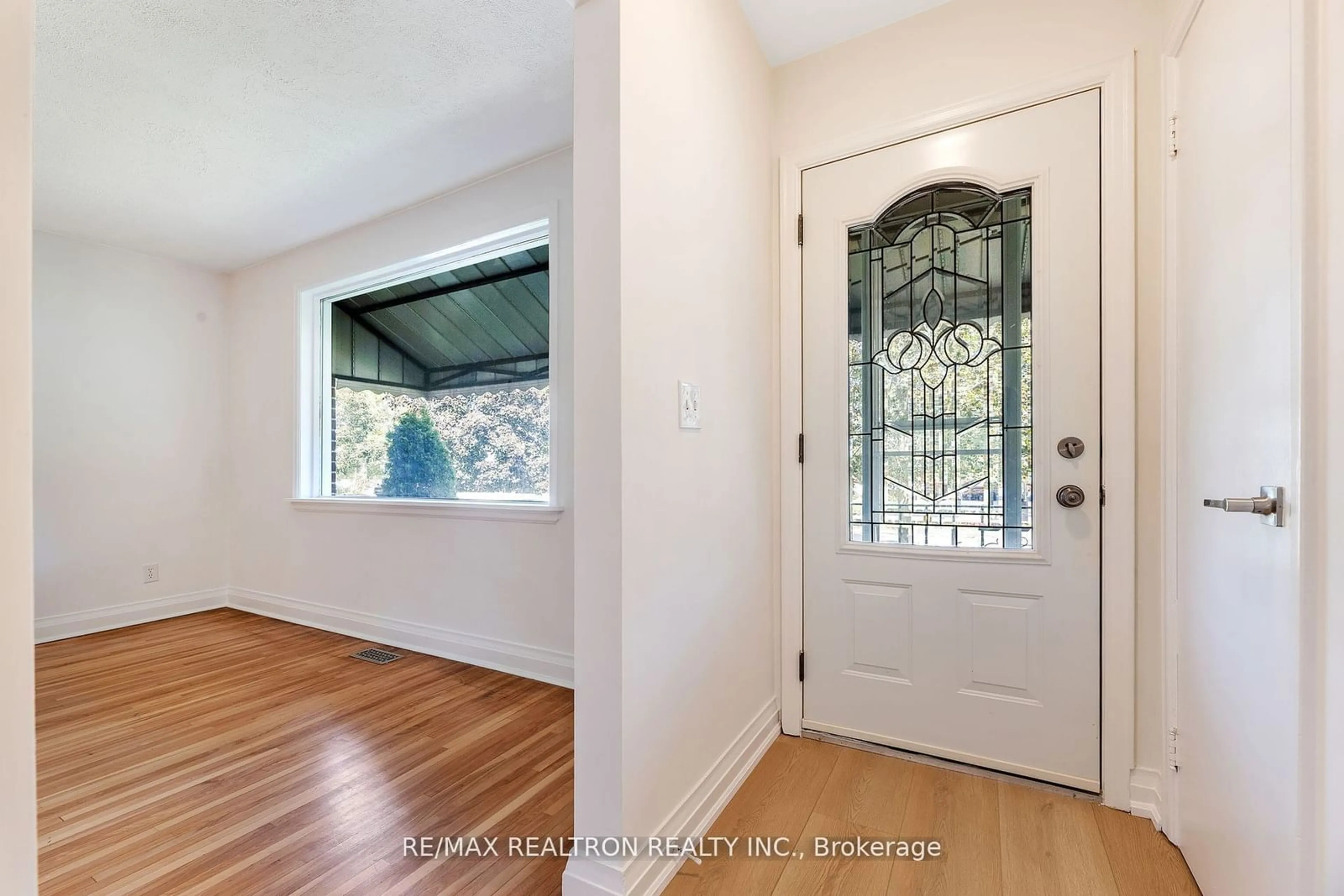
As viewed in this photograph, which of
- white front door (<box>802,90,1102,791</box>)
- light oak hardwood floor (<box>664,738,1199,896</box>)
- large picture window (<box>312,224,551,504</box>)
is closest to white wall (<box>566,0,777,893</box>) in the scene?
light oak hardwood floor (<box>664,738,1199,896</box>)

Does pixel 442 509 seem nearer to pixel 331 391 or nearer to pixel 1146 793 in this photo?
pixel 331 391

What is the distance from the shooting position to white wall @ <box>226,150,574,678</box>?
8.89 ft

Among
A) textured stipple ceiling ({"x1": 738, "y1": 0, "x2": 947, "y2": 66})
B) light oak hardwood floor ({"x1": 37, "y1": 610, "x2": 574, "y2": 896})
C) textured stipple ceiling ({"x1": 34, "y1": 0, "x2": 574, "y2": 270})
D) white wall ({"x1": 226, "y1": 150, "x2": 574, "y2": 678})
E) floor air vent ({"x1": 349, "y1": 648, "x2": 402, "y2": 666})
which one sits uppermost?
textured stipple ceiling ({"x1": 738, "y1": 0, "x2": 947, "y2": 66})

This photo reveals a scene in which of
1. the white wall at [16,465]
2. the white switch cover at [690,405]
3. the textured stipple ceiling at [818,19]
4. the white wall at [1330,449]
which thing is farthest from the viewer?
→ the textured stipple ceiling at [818,19]

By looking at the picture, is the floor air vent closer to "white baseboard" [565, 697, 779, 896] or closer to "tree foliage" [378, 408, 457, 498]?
Answer: "tree foliage" [378, 408, 457, 498]

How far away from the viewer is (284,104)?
90.9 inches

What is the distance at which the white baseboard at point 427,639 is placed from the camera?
271 centimetres

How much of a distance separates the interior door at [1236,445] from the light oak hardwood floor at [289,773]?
1.51 metres

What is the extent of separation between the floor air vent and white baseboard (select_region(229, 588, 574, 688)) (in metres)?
0.09

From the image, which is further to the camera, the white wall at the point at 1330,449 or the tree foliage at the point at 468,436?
the tree foliage at the point at 468,436

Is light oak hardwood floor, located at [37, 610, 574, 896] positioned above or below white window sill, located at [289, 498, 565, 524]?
below

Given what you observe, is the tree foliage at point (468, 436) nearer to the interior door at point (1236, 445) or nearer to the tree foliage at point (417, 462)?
the tree foliage at point (417, 462)

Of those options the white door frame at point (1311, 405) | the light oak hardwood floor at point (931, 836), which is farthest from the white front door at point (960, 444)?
the white door frame at point (1311, 405)

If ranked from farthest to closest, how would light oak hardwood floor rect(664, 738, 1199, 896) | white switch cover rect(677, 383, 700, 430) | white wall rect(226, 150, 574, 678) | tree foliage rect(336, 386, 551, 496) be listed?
tree foliage rect(336, 386, 551, 496)
white wall rect(226, 150, 574, 678)
white switch cover rect(677, 383, 700, 430)
light oak hardwood floor rect(664, 738, 1199, 896)
